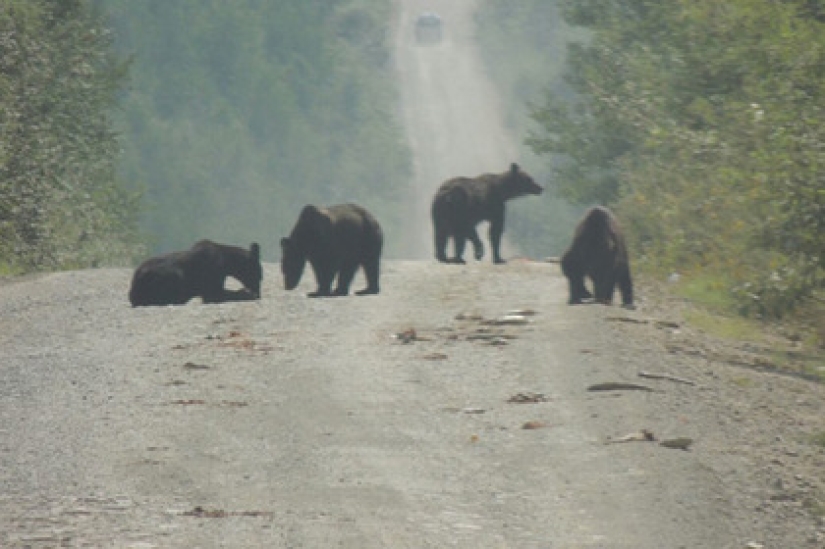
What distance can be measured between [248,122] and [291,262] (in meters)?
68.6

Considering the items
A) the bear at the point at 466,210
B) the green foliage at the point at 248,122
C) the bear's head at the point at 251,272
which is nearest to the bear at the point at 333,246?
the bear's head at the point at 251,272

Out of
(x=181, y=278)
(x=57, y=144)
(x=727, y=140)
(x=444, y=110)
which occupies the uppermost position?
(x=444, y=110)

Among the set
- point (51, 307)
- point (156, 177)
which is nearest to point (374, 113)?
point (156, 177)

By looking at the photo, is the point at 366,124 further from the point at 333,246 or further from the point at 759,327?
the point at 333,246

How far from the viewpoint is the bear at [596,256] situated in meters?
21.0

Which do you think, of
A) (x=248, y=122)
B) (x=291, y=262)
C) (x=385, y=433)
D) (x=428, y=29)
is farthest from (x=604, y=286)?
(x=428, y=29)

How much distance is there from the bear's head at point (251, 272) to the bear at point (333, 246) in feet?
1.08

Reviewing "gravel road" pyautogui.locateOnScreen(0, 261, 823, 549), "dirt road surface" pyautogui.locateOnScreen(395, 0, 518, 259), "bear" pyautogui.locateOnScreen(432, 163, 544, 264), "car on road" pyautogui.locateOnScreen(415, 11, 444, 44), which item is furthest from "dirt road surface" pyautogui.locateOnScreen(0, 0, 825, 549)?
"car on road" pyautogui.locateOnScreen(415, 11, 444, 44)

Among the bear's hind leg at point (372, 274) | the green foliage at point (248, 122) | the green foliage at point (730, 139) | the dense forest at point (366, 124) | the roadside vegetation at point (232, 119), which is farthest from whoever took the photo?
the green foliage at point (248, 122)

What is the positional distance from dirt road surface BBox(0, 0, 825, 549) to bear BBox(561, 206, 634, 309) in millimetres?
369

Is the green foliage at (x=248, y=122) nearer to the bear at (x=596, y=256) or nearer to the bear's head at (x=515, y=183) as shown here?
the bear's head at (x=515, y=183)

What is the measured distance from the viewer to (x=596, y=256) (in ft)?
69.0

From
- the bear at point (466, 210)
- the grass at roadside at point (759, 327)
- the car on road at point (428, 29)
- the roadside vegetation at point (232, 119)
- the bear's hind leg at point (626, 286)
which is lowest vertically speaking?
the grass at roadside at point (759, 327)

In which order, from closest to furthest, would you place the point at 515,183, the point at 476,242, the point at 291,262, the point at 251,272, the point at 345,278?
the point at 251,272
the point at 345,278
the point at 291,262
the point at 476,242
the point at 515,183
